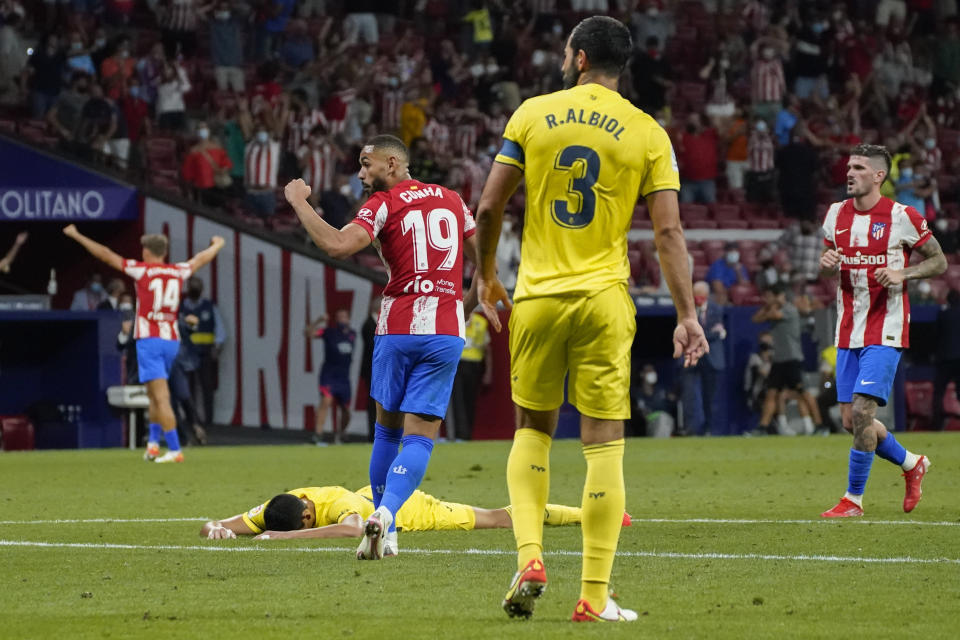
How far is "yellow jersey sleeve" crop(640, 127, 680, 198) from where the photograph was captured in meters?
6.18

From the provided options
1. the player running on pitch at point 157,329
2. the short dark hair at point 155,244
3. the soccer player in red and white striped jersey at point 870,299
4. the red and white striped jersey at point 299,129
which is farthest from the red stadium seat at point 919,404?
the soccer player in red and white striped jersey at point 870,299

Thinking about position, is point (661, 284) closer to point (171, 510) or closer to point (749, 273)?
point (749, 273)

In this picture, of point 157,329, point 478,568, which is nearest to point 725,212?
point 157,329

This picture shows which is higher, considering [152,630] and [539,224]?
[539,224]

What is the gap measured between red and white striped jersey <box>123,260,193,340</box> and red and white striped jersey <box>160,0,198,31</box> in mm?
11323

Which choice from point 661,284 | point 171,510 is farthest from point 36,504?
point 661,284

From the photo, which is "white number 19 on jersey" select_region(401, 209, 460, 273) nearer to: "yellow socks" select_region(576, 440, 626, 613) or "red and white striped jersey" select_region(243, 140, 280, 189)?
"yellow socks" select_region(576, 440, 626, 613)

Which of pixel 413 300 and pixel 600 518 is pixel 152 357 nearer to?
pixel 413 300

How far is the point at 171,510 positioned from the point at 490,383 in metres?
12.6

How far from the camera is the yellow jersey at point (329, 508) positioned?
9.56 metres

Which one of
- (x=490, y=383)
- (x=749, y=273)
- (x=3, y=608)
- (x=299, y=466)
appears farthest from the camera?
(x=749, y=273)

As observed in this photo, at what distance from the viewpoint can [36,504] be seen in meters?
12.7

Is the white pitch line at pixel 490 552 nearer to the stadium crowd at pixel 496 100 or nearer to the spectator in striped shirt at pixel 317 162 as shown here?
the stadium crowd at pixel 496 100

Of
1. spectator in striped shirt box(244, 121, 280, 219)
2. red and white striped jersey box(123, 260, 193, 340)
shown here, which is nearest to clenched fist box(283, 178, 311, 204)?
red and white striped jersey box(123, 260, 193, 340)
